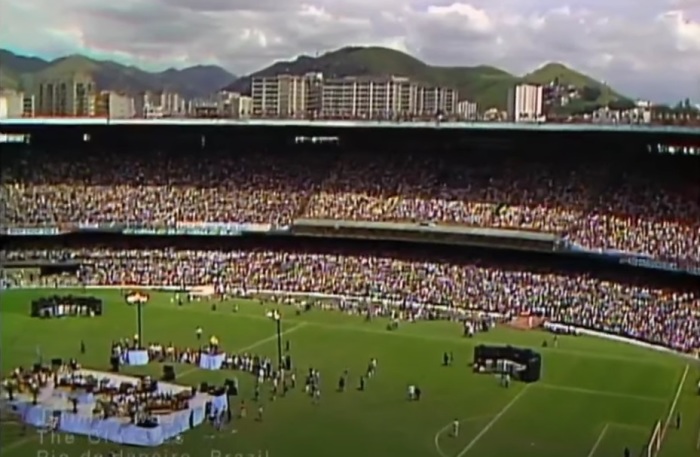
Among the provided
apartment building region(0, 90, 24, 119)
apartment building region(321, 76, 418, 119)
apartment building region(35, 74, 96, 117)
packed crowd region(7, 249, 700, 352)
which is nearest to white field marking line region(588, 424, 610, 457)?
packed crowd region(7, 249, 700, 352)

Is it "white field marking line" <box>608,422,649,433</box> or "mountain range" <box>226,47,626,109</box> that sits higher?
"mountain range" <box>226,47,626,109</box>

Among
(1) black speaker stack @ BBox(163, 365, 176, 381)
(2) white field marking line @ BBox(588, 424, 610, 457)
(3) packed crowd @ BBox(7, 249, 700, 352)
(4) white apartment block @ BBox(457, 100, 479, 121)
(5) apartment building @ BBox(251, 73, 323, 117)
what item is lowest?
(2) white field marking line @ BBox(588, 424, 610, 457)

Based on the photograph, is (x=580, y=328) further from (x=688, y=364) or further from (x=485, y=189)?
(x=485, y=189)

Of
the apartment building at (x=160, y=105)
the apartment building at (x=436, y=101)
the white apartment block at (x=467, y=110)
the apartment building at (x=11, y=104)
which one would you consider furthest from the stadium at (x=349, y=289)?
the apartment building at (x=11, y=104)

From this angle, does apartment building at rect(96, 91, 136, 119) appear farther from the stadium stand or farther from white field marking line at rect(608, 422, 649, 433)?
white field marking line at rect(608, 422, 649, 433)

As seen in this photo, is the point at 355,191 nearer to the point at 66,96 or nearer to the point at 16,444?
the point at 66,96

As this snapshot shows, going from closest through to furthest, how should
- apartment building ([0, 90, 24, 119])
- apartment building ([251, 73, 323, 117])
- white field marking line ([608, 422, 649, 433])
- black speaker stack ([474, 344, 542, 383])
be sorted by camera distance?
white field marking line ([608, 422, 649, 433]), black speaker stack ([474, 344, 542, 383]), apartment building ([0, 90, 24, 119]), apartment building ([251, 73, 323, 117])

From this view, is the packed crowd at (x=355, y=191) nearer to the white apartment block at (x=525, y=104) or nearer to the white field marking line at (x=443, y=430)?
the white apartment block at (x=525, y=104)

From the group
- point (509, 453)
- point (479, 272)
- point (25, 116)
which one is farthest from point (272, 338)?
point (25, 116)
